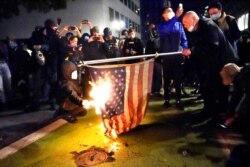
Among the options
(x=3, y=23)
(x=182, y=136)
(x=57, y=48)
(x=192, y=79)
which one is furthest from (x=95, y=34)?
(x=3, y=23)

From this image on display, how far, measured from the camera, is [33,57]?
29.1ft

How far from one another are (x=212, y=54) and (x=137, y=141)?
2.49 metres

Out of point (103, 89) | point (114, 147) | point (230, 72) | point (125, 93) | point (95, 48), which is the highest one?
point (95, 48)

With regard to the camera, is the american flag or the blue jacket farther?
the blue jacket

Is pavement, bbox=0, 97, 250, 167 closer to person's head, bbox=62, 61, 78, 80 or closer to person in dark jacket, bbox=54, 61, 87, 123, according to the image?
person in dark jacket, bbox=54, 61, 87, 123

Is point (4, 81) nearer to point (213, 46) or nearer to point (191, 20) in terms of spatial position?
point (191, 20)

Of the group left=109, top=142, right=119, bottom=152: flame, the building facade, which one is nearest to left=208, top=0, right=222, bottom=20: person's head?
left=109, top=142, right=119, bottom=152: flame

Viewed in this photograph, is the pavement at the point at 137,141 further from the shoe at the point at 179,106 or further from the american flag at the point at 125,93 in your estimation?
the american flag at the point at 125,93

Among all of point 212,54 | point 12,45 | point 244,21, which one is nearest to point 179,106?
point 212,54

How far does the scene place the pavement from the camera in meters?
5.02

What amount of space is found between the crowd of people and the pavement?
59 cm

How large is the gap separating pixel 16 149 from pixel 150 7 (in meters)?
71.9

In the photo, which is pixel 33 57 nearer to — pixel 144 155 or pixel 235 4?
pixel 144 155

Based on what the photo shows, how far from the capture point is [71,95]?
741cm
